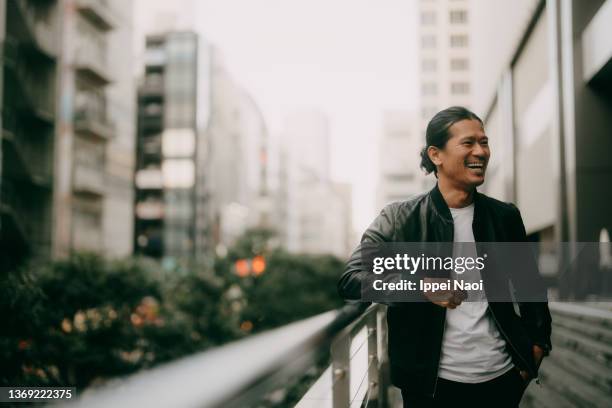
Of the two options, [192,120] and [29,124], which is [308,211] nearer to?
[192,120]

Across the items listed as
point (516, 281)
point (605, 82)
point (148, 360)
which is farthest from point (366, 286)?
point (148, 360)

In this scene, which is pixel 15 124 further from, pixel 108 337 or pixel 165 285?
pixel 108 337

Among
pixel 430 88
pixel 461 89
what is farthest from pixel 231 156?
Result: pixel 461 89

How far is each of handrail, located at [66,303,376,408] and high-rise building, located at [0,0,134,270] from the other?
47.4ft

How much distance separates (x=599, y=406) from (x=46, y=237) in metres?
18.3

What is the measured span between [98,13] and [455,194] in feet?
72.5

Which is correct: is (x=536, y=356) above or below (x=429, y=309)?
below

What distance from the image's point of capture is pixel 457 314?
1.51 metres

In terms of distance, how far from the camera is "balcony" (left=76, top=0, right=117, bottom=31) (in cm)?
2031

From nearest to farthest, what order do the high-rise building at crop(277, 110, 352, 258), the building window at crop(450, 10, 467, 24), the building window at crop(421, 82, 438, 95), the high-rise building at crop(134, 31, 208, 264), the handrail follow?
the handrail < the building window at crop(450, 10, 467, 24) < the building window at crop(421, 82, 438, 95) < the high-rise building at crop(134, 31, 208, 264) < the high-rise building at crop(277, 110, 352, 258)

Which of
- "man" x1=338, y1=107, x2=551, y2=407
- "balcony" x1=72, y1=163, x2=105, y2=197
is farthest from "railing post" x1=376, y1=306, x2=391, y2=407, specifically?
"balcony" x1=72, y1=163, x2=105, y2=197

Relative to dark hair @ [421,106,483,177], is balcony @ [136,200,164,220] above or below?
above

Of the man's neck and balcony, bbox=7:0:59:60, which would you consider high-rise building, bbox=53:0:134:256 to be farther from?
the man's neck

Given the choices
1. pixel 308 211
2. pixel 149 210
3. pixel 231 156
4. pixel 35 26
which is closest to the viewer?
pixel 35 26
